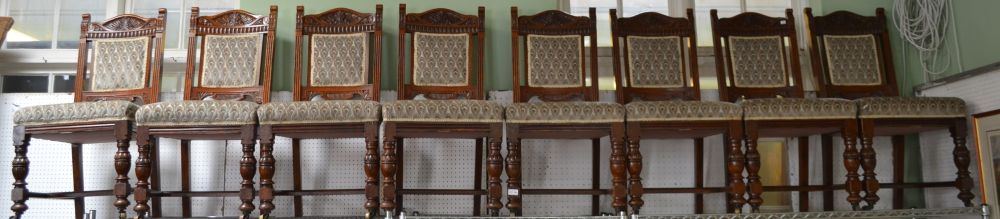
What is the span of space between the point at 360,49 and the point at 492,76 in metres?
0.68

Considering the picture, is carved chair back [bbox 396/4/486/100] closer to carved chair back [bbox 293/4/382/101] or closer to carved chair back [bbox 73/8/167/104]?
carved chair back [bbox 293/4/382/101]

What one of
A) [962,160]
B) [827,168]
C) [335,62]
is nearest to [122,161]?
[335,62]

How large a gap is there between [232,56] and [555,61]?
155cm

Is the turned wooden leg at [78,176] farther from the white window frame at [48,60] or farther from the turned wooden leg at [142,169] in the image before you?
the turned wooden leg at [142,169]

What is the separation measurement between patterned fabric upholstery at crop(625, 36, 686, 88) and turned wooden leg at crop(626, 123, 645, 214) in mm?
563

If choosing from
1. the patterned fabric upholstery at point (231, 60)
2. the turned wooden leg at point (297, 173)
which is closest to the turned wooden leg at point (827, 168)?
the turned wooden leg at point (297, 173)

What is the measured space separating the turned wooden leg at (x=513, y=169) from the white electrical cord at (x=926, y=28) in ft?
7.11

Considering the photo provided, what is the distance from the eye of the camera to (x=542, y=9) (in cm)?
383

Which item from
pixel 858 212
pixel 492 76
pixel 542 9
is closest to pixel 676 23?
pixel 542 9

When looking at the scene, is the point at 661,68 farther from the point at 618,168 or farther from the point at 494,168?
the point at 494,168

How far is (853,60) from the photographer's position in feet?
11.7

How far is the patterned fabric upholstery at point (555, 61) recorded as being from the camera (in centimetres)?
346

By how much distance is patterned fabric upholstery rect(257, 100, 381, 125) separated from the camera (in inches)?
114

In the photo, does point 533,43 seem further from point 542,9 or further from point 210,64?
point 210,64
